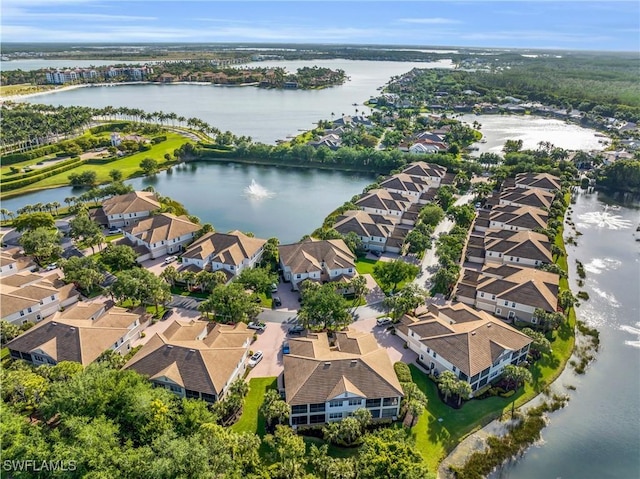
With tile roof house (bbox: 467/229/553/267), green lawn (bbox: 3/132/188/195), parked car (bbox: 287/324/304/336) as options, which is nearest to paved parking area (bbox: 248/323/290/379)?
parked car (bbox: 287/324/304/336)

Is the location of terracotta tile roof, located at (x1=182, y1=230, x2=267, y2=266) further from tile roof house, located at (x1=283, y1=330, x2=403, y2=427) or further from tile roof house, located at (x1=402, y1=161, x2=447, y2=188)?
tile roof house, located at (x1=402, y1=161, x2=447, y2=188)

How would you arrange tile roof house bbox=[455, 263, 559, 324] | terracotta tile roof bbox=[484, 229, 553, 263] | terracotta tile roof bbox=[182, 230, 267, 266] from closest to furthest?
tile roof house bbox=[455, 263, 559, 324], terracotta tile roof bbox=[182, 230, 267, 266], terracotta tile roof bbox=[484, 229, 553, 263]

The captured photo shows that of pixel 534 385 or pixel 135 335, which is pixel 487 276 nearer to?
pixel 534 385

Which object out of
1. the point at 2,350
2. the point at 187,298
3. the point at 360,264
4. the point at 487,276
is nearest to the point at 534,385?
the point at 487,276

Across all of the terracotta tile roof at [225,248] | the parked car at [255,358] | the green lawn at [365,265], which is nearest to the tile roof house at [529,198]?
the green lawn at [365,265]

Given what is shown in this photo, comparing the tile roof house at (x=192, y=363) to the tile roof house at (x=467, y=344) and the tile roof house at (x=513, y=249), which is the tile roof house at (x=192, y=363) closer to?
the tile roof house at (x=467, y=344)

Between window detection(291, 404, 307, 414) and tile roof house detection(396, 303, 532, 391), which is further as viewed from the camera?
tile roof house detection(396, 303, 532, 391)
